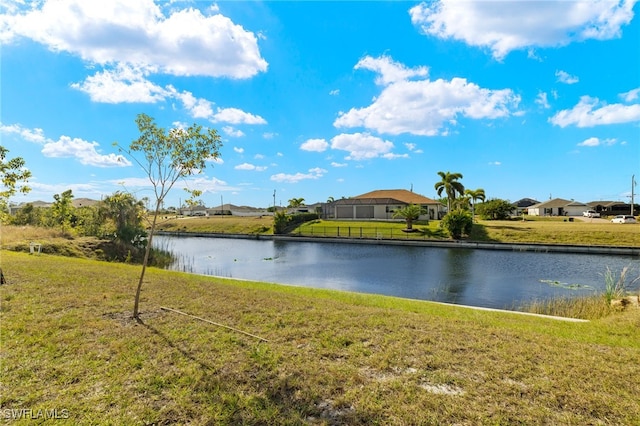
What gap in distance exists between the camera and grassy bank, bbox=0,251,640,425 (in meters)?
3.01

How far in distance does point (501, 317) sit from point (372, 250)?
20.8 meters

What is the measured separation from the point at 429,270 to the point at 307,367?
51.4 ft

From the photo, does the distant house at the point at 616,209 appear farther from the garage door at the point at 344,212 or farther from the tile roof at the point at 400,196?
the garage door at the point at 344,212

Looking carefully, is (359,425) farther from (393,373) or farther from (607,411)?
(607,411)

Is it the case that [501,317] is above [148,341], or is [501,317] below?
below

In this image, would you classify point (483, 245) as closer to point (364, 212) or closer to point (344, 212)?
point (364, 212)

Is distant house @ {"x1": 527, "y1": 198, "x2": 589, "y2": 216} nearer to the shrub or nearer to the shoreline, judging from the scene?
the shrub

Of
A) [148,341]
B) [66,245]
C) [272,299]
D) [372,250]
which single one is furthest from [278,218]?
Answer: [148,341]

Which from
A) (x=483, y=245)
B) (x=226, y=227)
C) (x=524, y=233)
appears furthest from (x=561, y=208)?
(x=226, y=227)

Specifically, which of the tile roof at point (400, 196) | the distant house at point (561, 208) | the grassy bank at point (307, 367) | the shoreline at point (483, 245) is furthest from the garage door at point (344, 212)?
the grassy bank at point (307, 367)

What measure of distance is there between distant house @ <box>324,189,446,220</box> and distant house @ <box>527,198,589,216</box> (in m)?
25.5

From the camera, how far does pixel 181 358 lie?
161 inches

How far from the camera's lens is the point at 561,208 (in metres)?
59.6

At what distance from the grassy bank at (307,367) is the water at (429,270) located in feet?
23.2
